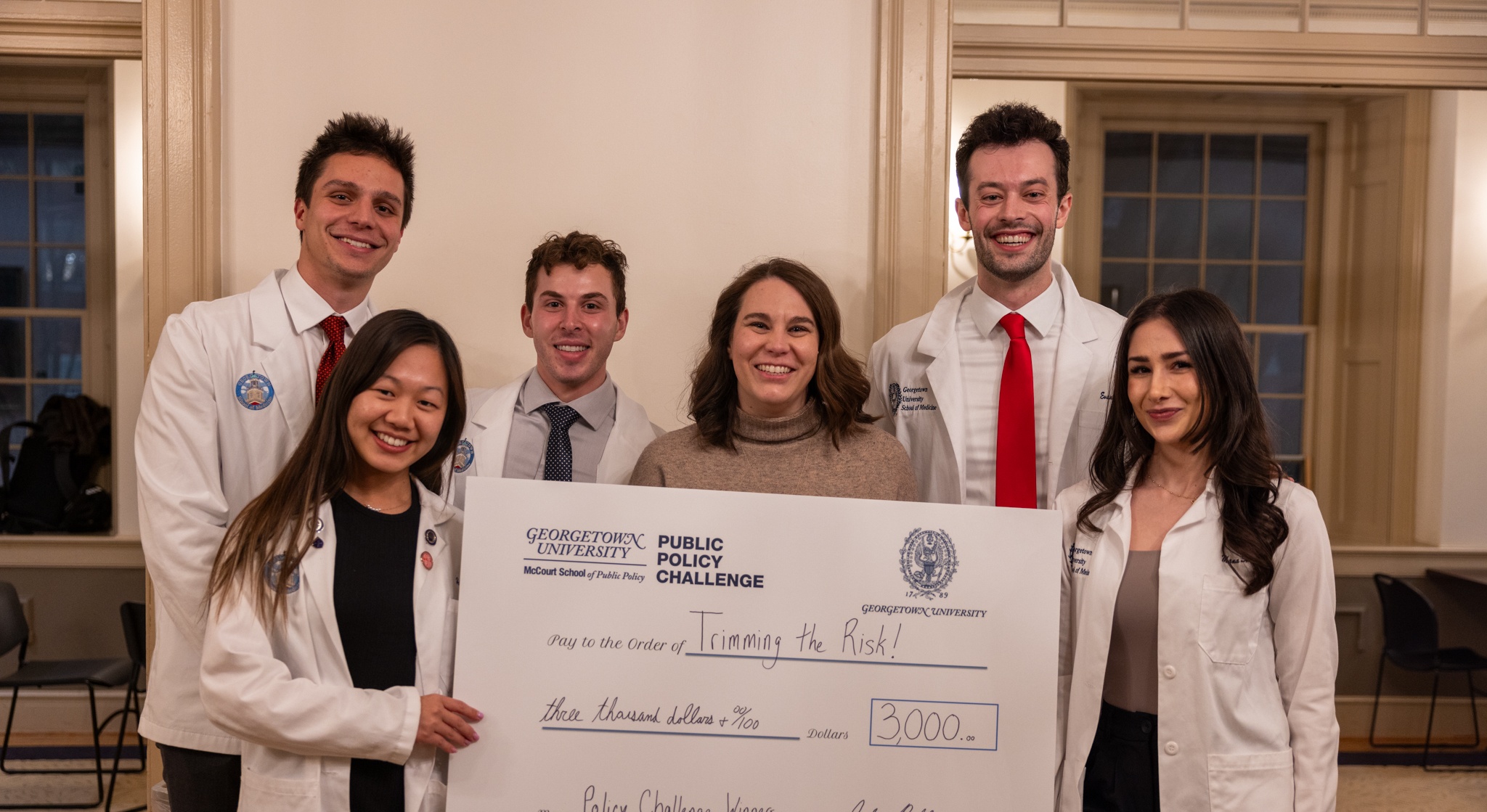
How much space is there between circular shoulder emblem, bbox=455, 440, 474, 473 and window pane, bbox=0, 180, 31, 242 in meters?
5.11

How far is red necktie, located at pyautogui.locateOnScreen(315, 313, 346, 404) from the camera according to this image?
2107mm

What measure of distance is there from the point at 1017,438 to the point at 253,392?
183cm

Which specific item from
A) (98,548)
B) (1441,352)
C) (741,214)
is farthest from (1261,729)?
(98,548)

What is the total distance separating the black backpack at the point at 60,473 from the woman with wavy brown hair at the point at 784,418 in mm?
4791

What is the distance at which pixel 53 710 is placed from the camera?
→ 15.7 ft

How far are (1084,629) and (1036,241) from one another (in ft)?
3.23

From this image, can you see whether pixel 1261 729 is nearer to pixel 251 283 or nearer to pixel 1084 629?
pixel 1084 629

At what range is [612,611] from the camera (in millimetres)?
1657

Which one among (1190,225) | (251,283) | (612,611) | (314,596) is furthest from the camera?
(1190,225)

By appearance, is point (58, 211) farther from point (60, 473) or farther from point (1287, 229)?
point (1287, 229)

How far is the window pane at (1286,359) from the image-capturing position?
244 inches

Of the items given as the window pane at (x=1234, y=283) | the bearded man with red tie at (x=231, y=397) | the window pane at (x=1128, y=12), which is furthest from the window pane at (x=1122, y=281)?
the bearded man with red tie at (x=231, y=397)

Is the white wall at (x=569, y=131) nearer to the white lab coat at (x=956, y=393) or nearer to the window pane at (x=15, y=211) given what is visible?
the white lab coat at (x=956, y=393)
